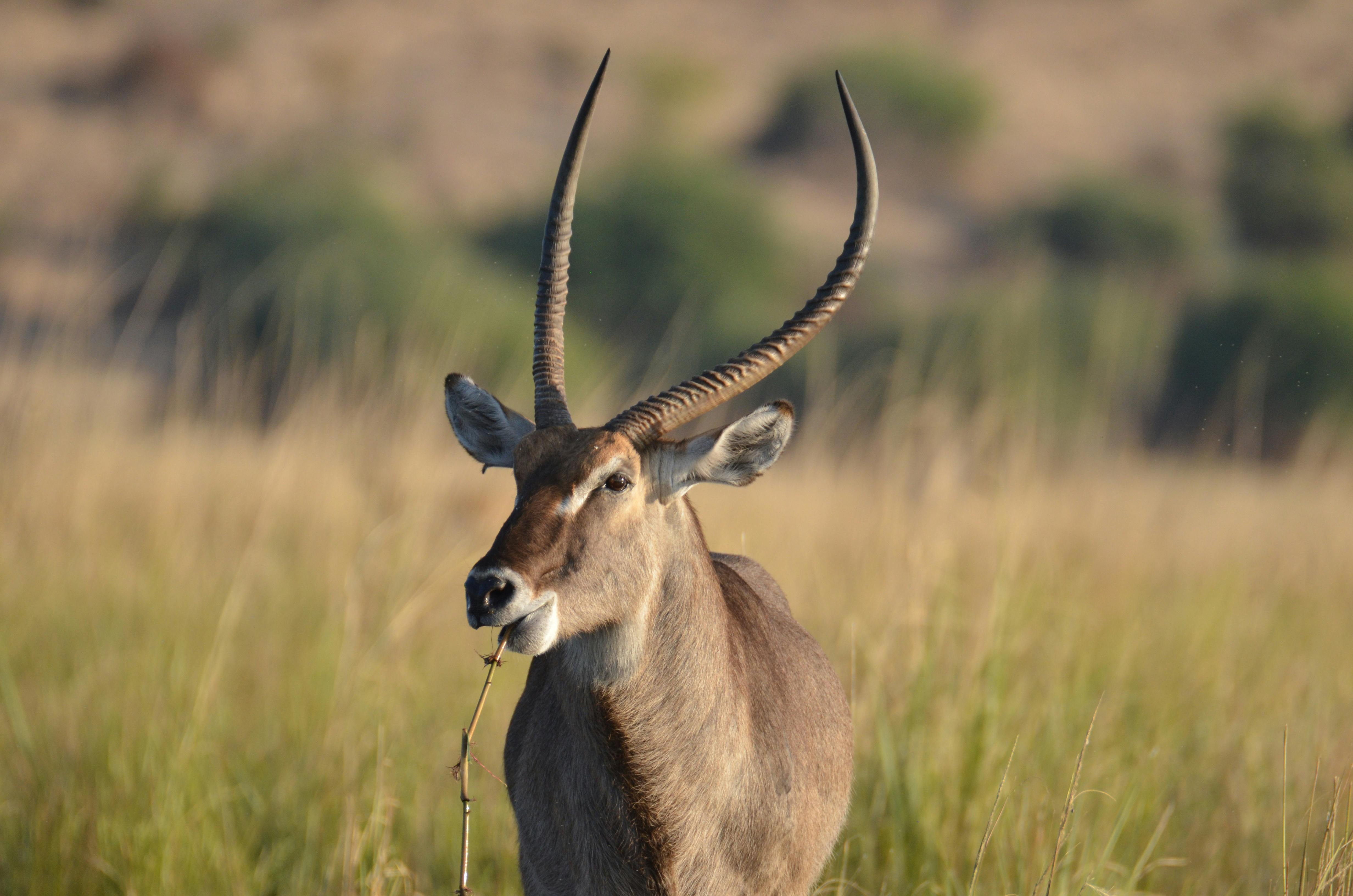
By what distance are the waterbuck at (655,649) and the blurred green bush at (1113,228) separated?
1006 inches

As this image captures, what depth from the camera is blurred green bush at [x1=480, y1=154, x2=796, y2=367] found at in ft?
63.1

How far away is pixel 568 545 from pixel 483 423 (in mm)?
684

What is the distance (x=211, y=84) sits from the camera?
1431 inches

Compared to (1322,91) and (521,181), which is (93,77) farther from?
(1322,91)

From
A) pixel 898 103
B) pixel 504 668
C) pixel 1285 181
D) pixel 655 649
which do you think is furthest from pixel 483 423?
pixel 898 103

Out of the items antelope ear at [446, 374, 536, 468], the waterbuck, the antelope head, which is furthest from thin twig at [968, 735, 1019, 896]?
antelope ear at [446, 374, 536, 468]

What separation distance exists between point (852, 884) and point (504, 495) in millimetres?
5376

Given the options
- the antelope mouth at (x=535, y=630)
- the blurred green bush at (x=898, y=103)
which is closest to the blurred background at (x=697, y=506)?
the antelope mouth at (x=535, y=630)

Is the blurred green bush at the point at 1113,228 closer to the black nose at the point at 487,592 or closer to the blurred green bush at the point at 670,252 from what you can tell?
the blurred green bush at the point at 670,252

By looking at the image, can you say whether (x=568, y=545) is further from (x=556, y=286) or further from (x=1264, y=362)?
(x=1264, y=362)

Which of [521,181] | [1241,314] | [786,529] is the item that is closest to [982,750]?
[786,529]

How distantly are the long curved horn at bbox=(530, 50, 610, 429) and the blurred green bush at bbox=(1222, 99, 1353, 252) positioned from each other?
2813 cm

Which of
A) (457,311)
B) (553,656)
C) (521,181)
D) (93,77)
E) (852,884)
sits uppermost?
(93,77)

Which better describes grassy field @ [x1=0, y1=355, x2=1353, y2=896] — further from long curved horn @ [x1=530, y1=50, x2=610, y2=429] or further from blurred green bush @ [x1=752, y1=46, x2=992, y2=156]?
blurred green bush @ [x1=752, y1=46, x2=992, y2=156]
